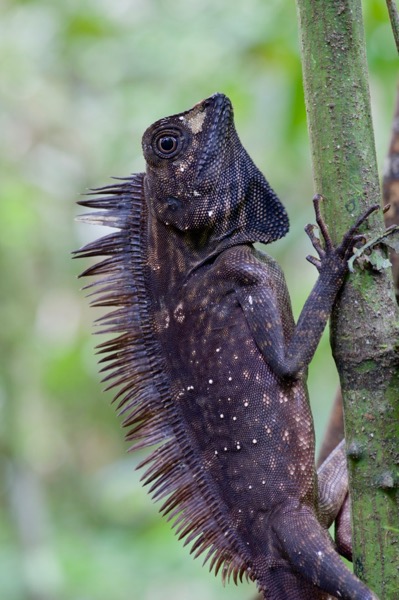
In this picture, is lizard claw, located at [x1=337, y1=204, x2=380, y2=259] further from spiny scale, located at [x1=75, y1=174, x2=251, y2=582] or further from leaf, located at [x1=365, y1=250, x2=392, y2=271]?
spiny scale, located at [x1=75, y1=174, x2=251, y2=582]

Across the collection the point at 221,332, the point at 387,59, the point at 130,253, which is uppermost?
the point at 387,59

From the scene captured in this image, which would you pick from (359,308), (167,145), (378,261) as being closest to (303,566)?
(359,308)

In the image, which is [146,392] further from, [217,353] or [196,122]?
[196,122]

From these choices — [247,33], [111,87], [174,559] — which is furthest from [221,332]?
[111,87]

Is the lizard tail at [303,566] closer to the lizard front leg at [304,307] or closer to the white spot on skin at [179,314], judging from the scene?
the lizard front leg at [304,307]

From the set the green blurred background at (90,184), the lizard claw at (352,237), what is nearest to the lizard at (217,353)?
the lizard claw at (352,237)

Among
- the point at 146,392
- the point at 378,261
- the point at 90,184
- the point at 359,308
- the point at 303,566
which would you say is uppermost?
the point at 90,184

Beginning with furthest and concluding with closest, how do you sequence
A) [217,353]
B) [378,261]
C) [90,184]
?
[90,184]
[217,353]
[378,261]

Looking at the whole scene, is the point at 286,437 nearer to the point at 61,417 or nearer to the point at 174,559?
the point at 174,559
